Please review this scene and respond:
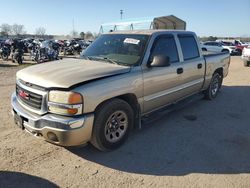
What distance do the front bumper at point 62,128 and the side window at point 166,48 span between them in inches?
71.4

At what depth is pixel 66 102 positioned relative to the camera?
339 centimetres

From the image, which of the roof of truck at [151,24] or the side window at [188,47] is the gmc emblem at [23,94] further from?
the roof of truck at [151,24]

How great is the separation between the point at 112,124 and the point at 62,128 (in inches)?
36.3

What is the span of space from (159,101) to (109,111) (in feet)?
4.69

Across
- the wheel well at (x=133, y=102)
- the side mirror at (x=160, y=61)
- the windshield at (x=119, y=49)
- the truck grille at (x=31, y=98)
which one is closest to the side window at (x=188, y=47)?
the windshield at (x=119, y=49)

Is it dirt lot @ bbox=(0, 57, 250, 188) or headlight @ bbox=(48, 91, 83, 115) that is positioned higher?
headlight @ bbox=(48, 91, 83, 115)

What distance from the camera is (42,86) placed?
3.54 meters

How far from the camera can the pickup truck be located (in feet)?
11.3

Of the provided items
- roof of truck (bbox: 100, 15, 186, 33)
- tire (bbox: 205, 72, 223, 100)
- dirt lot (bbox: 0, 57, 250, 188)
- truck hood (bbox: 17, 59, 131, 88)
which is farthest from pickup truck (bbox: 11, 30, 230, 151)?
roof of truck (bbox: 100, 15, 186, 33)

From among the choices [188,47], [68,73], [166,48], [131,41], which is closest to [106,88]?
[68,73]

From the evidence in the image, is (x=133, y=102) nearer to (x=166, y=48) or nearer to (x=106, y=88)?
(x=106, y=88)

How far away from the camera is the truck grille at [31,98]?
3.60 m

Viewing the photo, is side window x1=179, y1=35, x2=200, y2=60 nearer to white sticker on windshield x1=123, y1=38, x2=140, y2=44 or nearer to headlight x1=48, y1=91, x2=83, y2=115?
white sticker on windshield x1=123, y1=38, x2=140, y2=44

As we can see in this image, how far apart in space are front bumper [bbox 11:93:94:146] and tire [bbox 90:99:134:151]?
17cm
